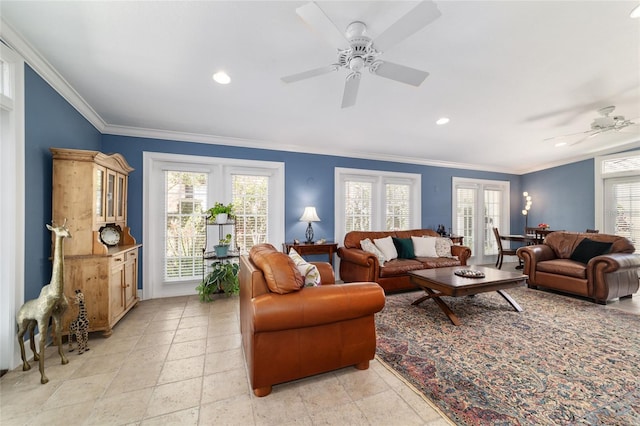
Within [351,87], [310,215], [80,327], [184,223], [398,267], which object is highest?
[351,87]

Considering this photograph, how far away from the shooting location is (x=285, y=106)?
322 cm

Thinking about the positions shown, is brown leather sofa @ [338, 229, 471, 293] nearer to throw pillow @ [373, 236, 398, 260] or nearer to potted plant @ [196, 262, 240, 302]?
throw pillow @ [373, 236, 398, 260]

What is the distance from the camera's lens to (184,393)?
71.7 inches

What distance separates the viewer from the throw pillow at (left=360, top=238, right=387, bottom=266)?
4.23 m

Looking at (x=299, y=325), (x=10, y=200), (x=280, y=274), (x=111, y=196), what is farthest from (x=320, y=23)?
(x=111, y=196)

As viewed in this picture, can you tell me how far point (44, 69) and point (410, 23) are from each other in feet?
10.2

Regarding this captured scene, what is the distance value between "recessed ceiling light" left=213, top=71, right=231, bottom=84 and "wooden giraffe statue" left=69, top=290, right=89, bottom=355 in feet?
7.99

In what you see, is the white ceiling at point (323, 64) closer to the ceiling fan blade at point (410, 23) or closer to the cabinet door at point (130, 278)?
the ceiling fan blade at point (410, 23)

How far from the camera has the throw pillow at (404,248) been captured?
15.1ft

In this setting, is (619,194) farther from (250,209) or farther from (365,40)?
(250,209)

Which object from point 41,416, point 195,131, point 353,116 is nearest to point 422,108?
point 353,116

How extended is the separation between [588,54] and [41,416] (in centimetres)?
496

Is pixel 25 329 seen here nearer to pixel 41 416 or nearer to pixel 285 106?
pixel 41 416

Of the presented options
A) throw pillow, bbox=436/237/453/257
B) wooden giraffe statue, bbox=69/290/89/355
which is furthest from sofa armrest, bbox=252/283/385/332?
throw pillow, bbox=436/237/453/257
